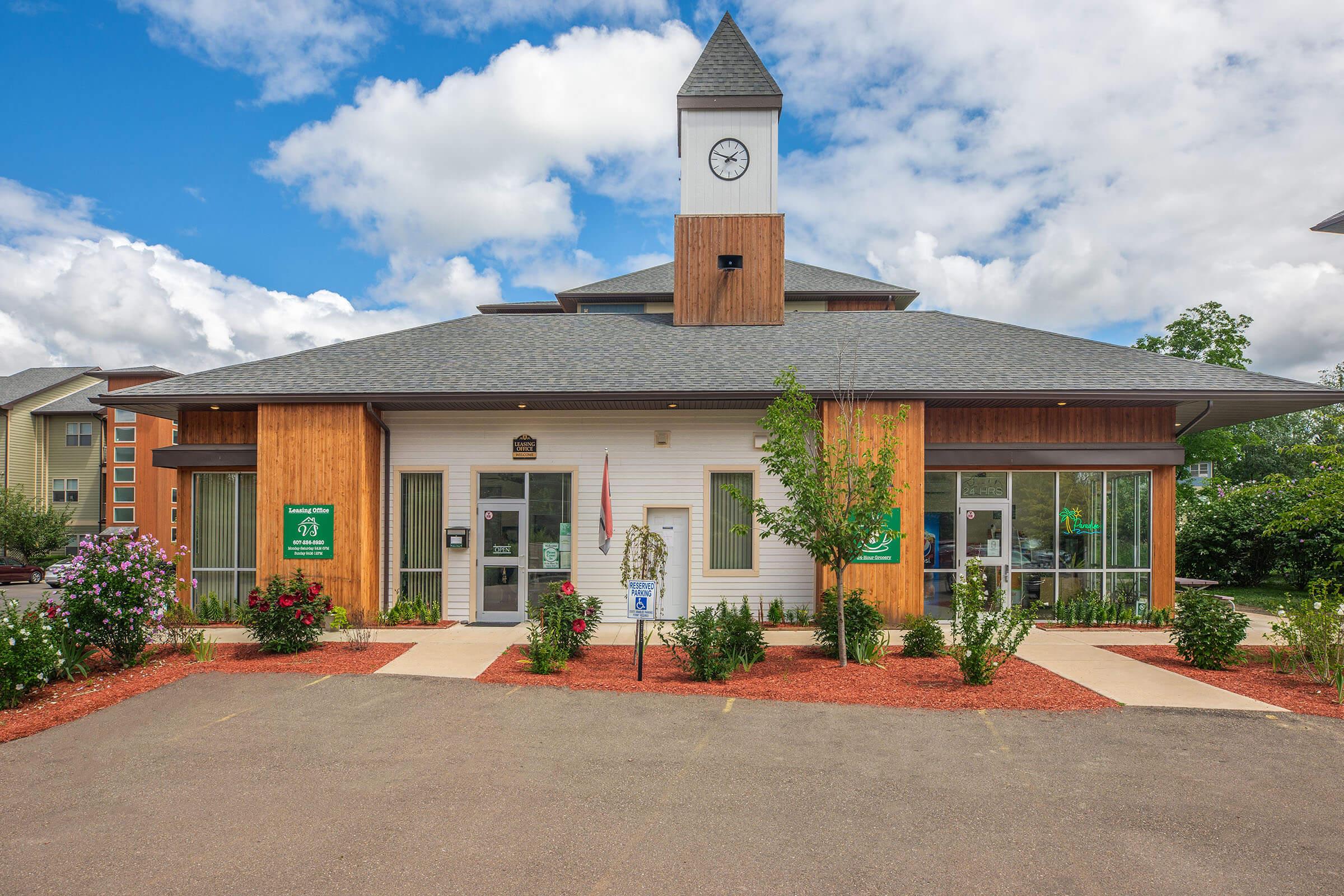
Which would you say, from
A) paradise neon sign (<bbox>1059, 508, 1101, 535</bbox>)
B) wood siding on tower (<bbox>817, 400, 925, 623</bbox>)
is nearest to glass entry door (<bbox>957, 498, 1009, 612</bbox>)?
paradise neon sign (<bbox>1059, 508, 1101, 535</bbox>)

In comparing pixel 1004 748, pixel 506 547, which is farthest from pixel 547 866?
pixel 506 547

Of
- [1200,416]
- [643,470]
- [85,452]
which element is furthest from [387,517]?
[85,452]

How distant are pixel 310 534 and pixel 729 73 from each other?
1380 centimetres

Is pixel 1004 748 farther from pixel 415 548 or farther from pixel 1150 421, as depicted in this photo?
pixel 415 548

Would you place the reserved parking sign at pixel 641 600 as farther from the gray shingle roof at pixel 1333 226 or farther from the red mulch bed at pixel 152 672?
the gray shingle roof at pixel 1333 226

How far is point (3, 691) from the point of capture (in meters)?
7.91

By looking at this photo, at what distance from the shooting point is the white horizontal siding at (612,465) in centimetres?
1320

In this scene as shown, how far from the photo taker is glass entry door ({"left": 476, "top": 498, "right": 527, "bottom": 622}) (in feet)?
43.7

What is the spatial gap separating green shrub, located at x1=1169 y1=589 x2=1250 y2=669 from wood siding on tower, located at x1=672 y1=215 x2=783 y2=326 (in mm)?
9707

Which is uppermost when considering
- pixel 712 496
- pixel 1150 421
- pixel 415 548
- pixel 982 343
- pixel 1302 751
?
pixel 982 343

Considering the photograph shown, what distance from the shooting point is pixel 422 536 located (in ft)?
44.1

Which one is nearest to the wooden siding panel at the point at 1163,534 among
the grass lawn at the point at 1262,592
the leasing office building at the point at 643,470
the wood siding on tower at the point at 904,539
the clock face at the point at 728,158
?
the leasing office building at the point at 643,470

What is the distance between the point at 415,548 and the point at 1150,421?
522 inches

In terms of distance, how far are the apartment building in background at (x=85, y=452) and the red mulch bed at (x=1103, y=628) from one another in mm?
43332
